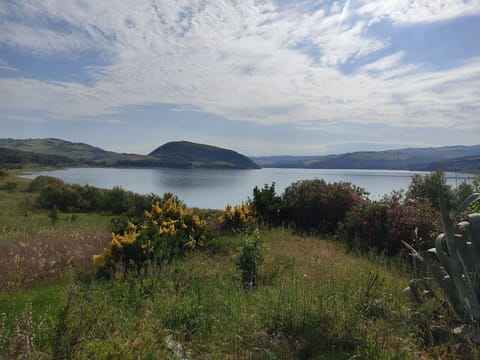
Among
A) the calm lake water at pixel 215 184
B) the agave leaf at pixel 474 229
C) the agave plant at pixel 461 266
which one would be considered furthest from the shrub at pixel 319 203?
the agave leaf at pixel 474 229

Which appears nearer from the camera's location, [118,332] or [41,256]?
[118,332]

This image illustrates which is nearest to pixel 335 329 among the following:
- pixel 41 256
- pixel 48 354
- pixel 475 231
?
pixel 475 231

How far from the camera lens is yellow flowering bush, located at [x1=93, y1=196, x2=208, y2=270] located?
6207mm

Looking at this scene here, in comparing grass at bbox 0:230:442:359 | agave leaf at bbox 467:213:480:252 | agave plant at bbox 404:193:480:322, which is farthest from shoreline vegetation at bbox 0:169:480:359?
agave leaf at bbox 467:213:480:252

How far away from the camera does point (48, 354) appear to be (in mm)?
2803

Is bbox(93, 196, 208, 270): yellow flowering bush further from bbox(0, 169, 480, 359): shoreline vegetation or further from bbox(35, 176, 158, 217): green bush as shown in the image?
bbox(35, 176, 158, 217): green bush

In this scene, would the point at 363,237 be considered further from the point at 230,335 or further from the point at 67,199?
the point at 67,199

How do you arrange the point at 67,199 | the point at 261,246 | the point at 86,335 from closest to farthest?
1. the point at 86,335
2. the point at 261,246
3. the point at 67,199

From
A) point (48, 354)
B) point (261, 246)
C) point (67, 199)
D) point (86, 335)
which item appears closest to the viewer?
point (48, 354)

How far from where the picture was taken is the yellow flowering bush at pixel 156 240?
6.21 meters

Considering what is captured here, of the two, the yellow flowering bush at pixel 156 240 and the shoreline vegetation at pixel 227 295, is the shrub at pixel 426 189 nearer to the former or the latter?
the shoreline vegetation at pixel 227 295

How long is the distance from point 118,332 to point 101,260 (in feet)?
10.7

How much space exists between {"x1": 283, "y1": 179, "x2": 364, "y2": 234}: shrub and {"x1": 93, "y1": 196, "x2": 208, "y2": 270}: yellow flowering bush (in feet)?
13.8

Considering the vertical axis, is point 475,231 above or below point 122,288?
above
